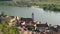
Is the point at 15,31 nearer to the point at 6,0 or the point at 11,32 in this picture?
the point at 11,32

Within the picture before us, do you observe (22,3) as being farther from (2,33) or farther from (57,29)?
(2,33)

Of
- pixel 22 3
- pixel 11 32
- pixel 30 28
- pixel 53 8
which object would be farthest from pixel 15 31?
pixel 22 3

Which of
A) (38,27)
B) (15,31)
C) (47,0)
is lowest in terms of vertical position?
(47,0)

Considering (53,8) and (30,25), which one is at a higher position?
(30,25)

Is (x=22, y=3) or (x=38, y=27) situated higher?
(x=38, y=27)

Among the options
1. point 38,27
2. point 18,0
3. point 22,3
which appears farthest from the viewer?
point 18,0

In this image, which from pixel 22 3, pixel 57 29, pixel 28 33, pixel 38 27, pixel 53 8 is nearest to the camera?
pixel 28 33

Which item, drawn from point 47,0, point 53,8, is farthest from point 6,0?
point 53,8

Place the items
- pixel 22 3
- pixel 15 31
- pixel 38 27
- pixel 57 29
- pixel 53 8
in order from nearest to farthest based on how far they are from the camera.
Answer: pixel 15 31 < pixel 57 29 < pixel 38 27 < pixel 53 8 < pixel 22 3

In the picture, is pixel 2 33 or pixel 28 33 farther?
pixel 28 33
